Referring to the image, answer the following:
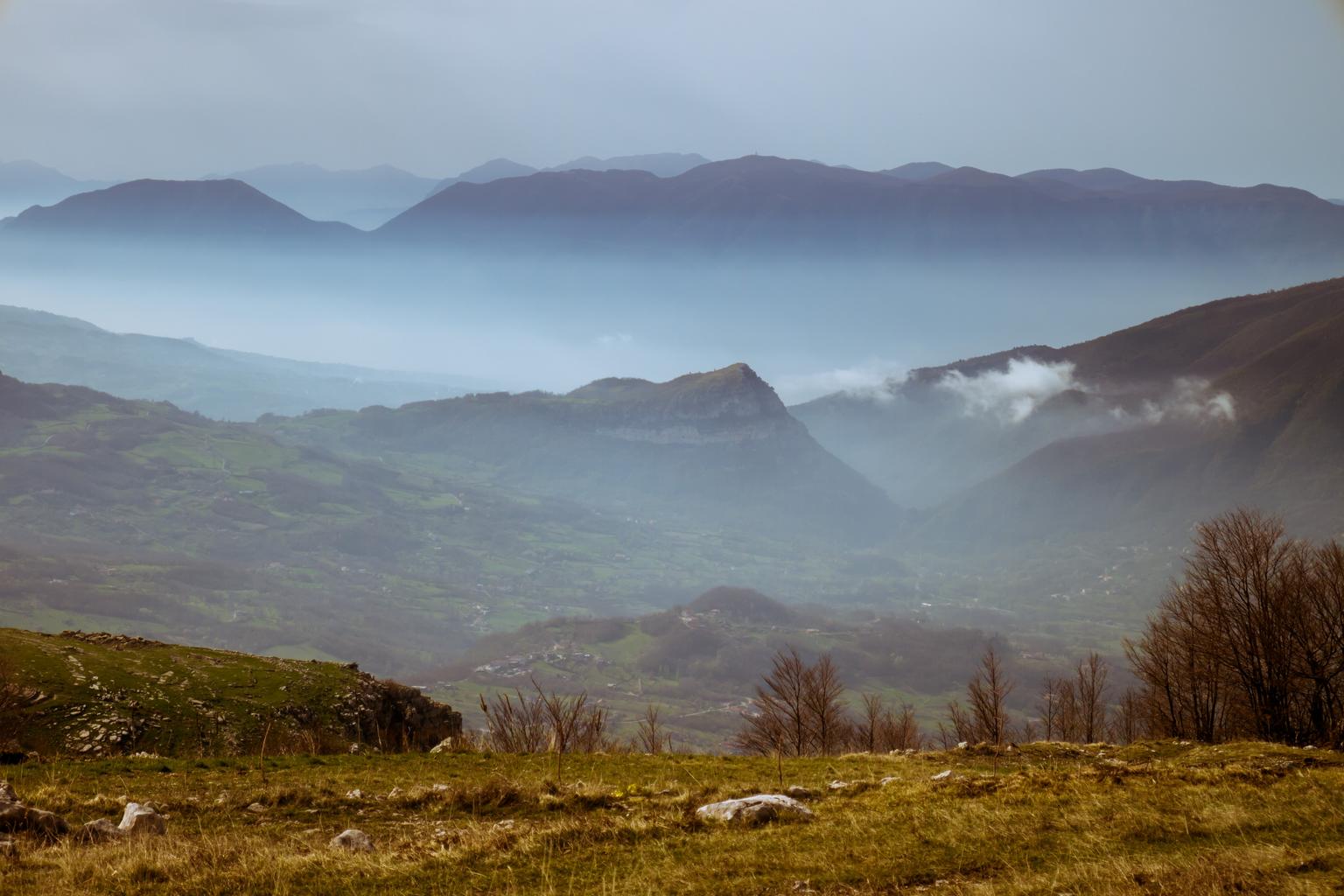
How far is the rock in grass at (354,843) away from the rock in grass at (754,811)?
6.66m

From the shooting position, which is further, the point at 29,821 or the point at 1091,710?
the point at 1091,710

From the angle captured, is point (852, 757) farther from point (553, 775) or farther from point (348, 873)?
point (348, 873)

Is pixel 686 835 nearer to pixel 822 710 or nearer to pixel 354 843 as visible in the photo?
pixel 354 843

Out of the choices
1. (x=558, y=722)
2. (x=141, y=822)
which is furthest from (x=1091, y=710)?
(x=141, y=822)

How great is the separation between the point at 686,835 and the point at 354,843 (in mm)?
6381

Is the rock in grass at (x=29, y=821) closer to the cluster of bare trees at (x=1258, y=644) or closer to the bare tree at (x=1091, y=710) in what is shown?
the cluster of bare trees at (x=1258, y=644)

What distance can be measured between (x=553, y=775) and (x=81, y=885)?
47.3 feet

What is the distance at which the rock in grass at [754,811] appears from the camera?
53.7 feet

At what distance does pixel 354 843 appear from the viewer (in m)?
14.6

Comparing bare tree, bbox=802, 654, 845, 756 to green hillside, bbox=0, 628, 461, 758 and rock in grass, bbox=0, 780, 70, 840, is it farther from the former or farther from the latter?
rock in grass, bbox=0, 780, 70, 840

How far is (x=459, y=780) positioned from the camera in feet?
76.7

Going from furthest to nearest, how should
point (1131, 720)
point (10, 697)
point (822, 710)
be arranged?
point (1131, 720)
point (822, 710)
point (10, 697)

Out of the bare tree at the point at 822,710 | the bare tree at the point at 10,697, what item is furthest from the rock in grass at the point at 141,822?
the bare tree at the point at 822,710

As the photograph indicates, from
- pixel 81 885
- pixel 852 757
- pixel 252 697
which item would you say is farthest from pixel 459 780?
pixel 252 697
